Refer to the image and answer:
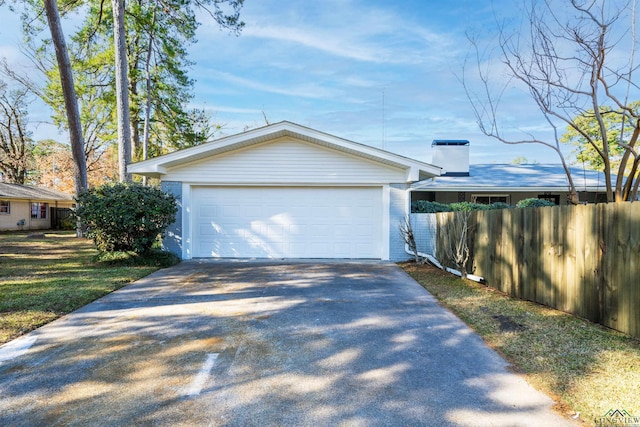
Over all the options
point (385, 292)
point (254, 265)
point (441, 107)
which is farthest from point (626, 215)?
point (441, 107)

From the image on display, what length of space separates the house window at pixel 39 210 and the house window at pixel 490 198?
89.1ft

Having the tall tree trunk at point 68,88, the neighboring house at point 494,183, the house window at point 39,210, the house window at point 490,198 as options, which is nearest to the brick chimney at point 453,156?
the neighboring house at point 494,183

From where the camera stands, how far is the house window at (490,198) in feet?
49.3

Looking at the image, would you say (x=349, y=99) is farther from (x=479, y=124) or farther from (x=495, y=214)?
(x=495, y=214)

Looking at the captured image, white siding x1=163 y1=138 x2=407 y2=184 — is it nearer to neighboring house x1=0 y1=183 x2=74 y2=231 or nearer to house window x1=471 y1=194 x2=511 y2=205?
house window x1=471 y1=194 x2=511 y2=205

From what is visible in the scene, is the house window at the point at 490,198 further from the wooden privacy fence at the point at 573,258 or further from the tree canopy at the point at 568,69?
the wooden privacy fence at the point at 573,258

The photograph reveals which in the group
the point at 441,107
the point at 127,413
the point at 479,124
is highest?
the point at 441,107

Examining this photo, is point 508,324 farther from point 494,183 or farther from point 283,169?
point 494,183

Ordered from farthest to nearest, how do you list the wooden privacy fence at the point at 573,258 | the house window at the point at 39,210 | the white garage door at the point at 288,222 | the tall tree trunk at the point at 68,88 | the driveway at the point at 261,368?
the house window at the point at 39,210
the tall tree trunk at the point at 68,88
the white garage door at the point at 288,222
the wooden privacy fence at the point at 573,258
the driveway at the point at 261,368

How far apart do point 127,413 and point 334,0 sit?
12496 millimetres

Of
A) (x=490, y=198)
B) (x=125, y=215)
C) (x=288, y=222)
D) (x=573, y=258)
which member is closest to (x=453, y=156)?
(x=490, y=198)

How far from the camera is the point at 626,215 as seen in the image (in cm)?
405

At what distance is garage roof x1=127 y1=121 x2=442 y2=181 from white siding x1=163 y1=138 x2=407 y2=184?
0.27m

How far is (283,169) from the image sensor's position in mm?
10117
